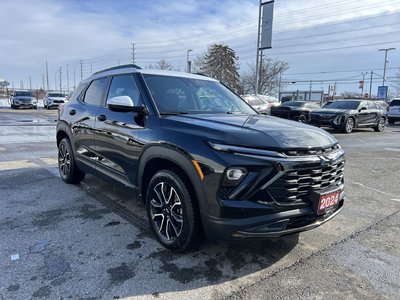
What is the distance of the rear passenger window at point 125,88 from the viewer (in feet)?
12.5

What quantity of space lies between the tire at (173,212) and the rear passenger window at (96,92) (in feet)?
6.00

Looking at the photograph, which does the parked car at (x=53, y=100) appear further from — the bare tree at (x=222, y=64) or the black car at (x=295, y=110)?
the bare tree at (x=222, y=64)

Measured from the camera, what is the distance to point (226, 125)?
310cm

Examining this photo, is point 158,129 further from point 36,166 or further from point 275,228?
point 36,166

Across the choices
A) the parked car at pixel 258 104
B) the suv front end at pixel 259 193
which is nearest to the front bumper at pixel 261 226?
the suv front end at pixel 259 193

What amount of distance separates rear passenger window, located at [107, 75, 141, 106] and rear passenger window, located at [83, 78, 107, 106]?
0.87ft

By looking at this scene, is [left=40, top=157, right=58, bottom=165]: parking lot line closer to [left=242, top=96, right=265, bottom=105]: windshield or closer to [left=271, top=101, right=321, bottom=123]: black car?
[left=242, top=96, right=265, bottom=105]: windshield

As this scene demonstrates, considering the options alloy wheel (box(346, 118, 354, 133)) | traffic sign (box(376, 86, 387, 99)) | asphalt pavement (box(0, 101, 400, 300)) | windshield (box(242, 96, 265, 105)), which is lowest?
asphalt pavement (box(0, 101, 400, 300))

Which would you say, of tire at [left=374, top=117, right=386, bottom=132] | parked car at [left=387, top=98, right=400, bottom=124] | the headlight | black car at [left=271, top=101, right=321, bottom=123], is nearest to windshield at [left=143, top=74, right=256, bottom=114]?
the headlight

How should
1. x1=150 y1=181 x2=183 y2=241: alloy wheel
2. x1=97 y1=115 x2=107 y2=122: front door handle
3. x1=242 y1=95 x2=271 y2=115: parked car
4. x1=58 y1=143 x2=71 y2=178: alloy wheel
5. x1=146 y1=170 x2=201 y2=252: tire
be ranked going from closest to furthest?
x1=146 y1=170 x2=201 y2=252: tire → x1=150 y1=181 x2=183 y2=241: alloy wheel → x1=97 y1=115 x2=107 y2=122: front door handle → x1=58 y1=143 x2=71 y2=178: alloy wheel → x1=242 y1=95 x2=271 y2=115: parked car

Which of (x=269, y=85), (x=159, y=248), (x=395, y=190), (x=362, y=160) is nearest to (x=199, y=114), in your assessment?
(x=159, y=248)

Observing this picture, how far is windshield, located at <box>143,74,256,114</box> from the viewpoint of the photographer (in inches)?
146

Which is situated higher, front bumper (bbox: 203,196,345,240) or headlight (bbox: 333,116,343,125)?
headlight (bbox: 333,116,343,125)

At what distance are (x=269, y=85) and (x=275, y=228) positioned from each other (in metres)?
57.4
